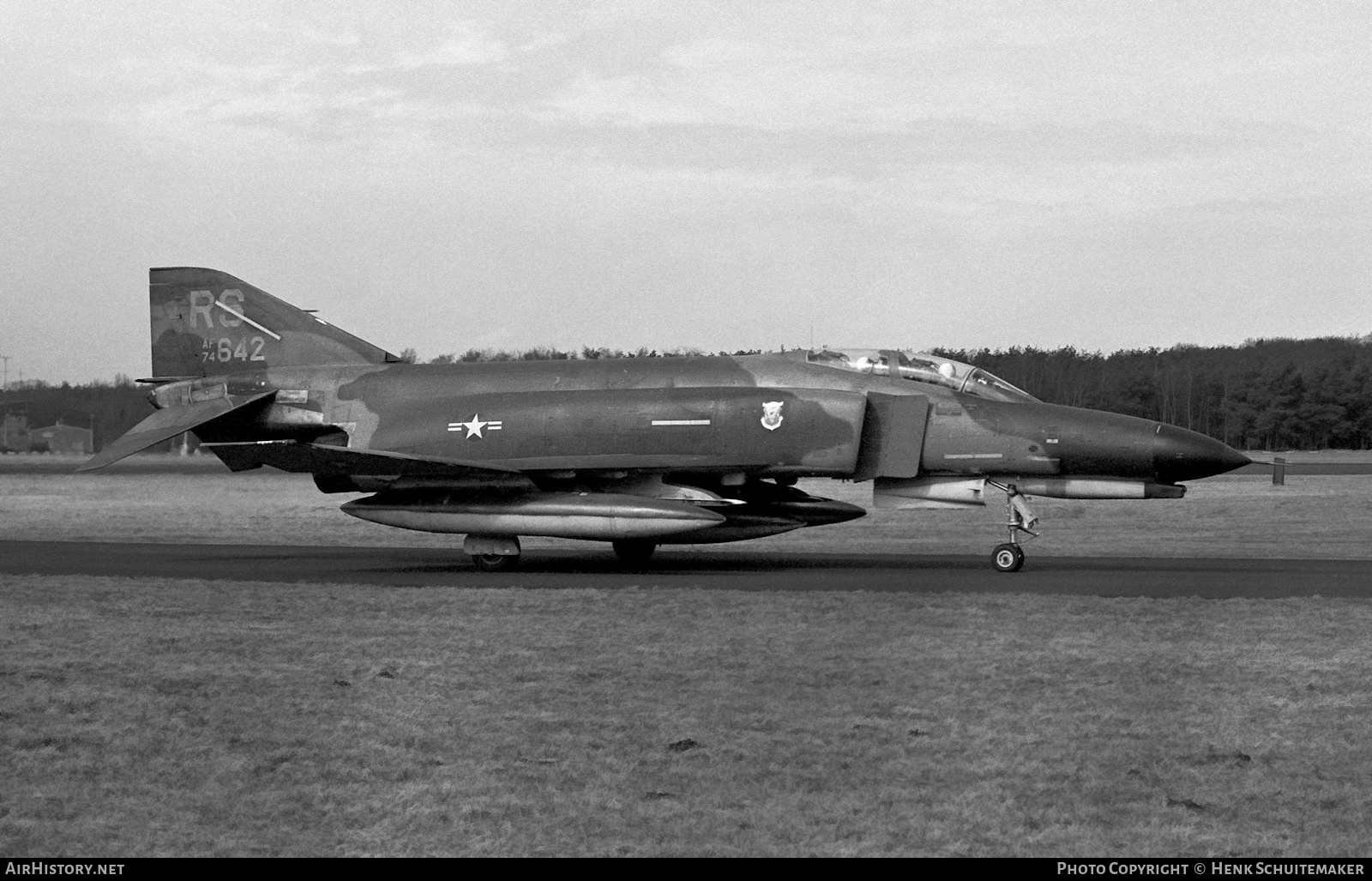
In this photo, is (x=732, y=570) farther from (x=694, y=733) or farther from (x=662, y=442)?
(x=694, y=733)

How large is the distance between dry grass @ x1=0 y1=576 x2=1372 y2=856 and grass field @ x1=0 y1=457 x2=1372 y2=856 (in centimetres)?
2

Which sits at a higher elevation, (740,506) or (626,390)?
(626,390)

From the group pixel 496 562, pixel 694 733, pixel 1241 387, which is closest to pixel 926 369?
pixel 496 562

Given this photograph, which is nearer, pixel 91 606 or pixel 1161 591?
pixel 91 606

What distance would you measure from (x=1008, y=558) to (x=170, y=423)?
1077 cm

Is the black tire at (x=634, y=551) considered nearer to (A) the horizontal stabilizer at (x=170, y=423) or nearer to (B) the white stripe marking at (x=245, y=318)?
(A) the horizontal stabilizer at (x=170, y=423)

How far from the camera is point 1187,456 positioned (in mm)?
14648

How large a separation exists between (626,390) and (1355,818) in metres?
12.1

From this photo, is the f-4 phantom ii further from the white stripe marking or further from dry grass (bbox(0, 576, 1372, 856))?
dry grass (bbox(0, 576, 1372, 856))

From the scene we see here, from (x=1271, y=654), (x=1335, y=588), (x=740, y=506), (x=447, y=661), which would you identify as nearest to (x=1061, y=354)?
(x=740, y=506)

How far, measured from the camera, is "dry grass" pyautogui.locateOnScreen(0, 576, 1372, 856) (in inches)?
205

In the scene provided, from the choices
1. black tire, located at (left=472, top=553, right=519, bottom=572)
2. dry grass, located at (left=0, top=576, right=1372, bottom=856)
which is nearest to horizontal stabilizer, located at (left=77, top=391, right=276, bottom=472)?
black tire, located at (left=472, top=553, right=519, bottom=572)
